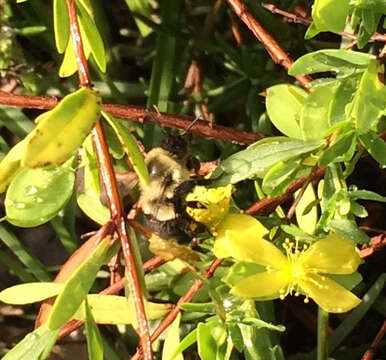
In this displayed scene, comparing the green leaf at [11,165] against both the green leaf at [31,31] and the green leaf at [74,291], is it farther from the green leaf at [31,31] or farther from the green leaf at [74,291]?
the green leaf at [31,31]

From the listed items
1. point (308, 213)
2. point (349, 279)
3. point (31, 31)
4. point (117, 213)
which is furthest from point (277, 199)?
point (31, 31)

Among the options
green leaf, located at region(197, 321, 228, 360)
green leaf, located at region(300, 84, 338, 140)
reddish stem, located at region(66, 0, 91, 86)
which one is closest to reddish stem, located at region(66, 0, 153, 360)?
reddish stem, located at region(66, 0, 91, 86)

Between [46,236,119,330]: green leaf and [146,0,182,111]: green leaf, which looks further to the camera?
[146,0,182,111]: green leaf

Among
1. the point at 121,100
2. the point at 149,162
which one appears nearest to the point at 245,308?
the point at 149,162

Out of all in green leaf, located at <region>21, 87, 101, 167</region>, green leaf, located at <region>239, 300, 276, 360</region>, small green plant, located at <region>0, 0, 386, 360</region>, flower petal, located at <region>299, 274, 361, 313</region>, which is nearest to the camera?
green leaf, located at <region>21, 87, 101, 167</region>

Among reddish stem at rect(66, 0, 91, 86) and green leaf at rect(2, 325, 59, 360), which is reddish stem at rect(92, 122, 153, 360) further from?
green leaf at rect(2, 325, 59, 360)

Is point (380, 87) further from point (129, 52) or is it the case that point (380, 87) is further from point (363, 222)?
point (129, 52)

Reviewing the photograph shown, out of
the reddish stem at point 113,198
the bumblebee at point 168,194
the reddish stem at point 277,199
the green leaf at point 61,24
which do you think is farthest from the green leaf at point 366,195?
the green leaf at point 61,24

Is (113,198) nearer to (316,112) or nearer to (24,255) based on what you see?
(316,112)
